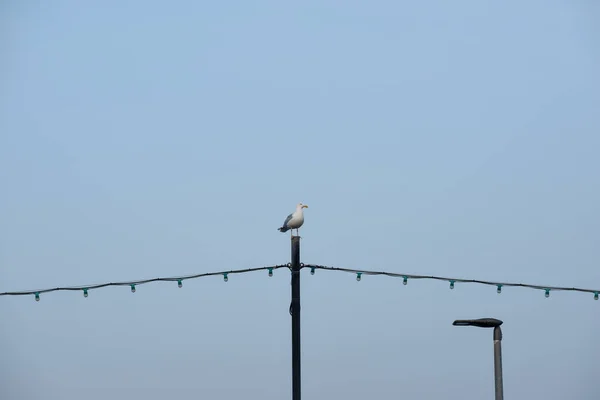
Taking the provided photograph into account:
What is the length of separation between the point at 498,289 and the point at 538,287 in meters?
0.85

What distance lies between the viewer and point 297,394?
2427 cm

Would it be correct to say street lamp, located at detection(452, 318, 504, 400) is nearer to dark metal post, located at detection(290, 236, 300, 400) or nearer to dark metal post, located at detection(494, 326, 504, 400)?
dark metal post, located at detection(494, 326, 504, 400)

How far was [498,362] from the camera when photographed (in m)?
24.2

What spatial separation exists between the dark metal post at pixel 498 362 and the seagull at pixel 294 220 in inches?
240

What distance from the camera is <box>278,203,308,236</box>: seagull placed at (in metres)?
28.9

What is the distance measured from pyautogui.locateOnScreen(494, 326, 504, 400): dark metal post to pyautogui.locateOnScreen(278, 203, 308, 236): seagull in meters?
6.10

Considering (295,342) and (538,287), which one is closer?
(295,342)

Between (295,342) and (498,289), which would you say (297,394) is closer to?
(295,342)

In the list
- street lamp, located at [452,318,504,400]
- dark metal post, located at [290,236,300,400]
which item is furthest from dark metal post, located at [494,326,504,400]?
dark metal post, located at [290,236,300,400]

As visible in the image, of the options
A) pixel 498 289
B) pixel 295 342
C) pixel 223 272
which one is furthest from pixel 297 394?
pixel 498 289

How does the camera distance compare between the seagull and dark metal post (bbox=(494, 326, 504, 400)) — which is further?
the seagull

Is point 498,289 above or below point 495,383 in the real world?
above

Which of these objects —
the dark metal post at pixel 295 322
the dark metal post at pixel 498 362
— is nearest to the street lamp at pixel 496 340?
the dark metal post at pixel 498 362

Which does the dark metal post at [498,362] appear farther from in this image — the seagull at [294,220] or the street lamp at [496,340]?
the seagull at [294,220]
